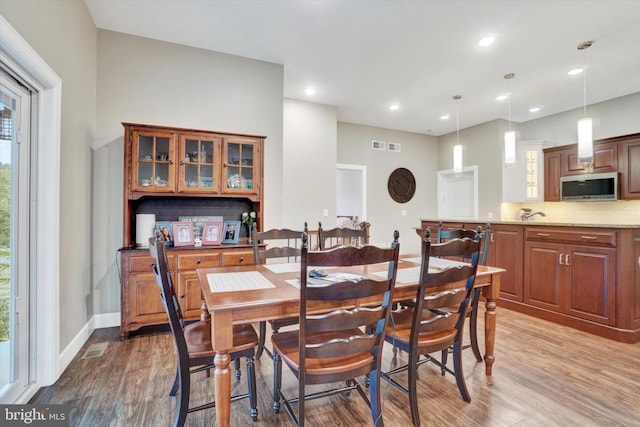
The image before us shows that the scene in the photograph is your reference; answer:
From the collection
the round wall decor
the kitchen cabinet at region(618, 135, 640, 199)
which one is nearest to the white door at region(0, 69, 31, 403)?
the round wall decor

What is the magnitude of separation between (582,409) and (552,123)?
5.50 metres

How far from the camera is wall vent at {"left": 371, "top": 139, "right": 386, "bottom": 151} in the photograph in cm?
648

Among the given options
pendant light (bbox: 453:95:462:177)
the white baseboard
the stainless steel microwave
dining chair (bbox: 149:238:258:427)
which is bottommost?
the white baseboard

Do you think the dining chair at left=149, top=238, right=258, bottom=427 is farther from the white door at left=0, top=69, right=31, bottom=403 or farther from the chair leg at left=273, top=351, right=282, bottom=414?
the white door at left=0, top=69, right=31, bottom=403

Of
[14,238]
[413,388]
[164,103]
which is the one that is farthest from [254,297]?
[164,103]

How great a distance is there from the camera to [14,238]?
6.32ft

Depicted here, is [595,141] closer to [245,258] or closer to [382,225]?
[382,225]

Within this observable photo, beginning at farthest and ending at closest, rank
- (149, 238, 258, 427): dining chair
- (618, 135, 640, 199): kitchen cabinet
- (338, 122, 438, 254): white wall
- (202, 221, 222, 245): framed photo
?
(338, 122, 438, 254): white wall, (618, 135, 640, 199): kitchen cabinet, (202, 221, 222, 245): framed photo, (149, 238, 258, 427): dining chair

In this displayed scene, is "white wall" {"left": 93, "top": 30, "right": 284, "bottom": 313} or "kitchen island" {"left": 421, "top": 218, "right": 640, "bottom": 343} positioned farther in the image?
"white wall" {"left": 93, "top": 30, "right": 284, "bottom": 313}

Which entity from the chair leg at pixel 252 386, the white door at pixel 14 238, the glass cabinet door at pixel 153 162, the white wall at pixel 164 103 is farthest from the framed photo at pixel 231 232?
the chair leg at pixel 252 386

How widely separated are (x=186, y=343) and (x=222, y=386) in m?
0.35

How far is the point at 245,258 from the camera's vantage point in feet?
10.4

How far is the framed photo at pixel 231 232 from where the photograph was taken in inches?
134

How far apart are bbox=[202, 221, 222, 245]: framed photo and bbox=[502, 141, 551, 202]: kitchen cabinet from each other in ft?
17.0
